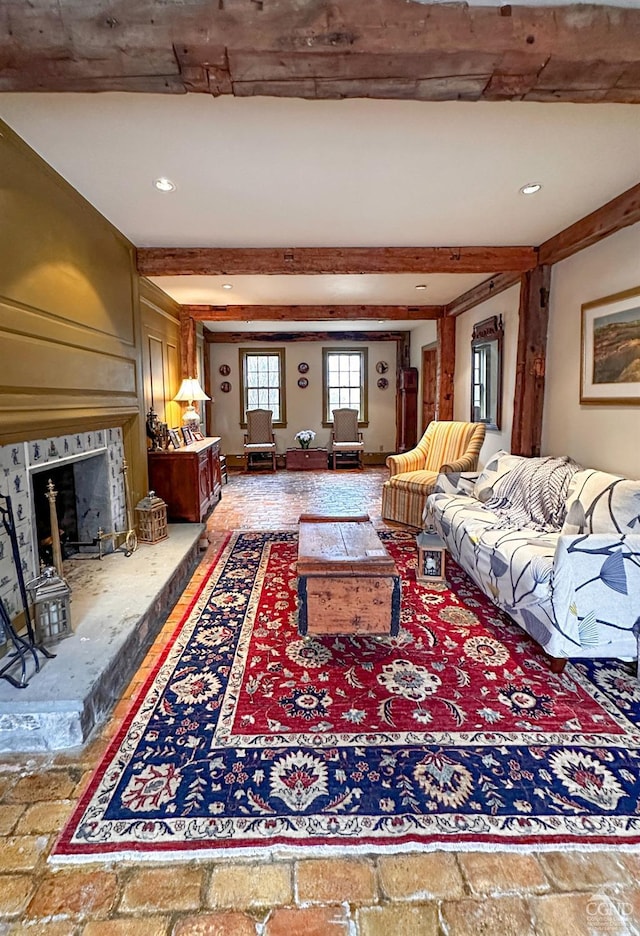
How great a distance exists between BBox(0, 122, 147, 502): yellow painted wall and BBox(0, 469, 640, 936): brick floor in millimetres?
1712

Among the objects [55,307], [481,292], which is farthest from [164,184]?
[481,292]

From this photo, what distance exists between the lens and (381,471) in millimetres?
8609

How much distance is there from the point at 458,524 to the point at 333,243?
2.47 metres

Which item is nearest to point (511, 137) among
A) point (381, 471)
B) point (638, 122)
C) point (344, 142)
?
point (638, 122)

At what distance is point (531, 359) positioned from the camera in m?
4.17

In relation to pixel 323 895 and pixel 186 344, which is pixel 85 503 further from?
pixel 186 344

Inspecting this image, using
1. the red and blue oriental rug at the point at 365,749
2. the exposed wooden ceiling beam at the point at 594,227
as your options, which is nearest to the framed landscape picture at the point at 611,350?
the exposed wooden ceiling beam at the point at 594,227

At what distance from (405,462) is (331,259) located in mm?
2228

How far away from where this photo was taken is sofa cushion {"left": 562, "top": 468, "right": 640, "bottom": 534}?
2.56 metres

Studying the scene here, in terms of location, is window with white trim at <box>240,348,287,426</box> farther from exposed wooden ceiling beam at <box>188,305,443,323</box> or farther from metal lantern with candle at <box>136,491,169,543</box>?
metal lantern with candle at <box>136,491,169,543</box>

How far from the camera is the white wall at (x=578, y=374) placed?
3080 mm

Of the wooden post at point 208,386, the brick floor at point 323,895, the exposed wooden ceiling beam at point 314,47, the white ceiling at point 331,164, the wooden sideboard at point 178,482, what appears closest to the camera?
the brick floor at point 323,895

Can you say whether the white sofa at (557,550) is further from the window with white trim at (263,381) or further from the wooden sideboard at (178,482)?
the window with white trim at (263,381)

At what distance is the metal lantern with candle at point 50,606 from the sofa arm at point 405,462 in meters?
3.57
